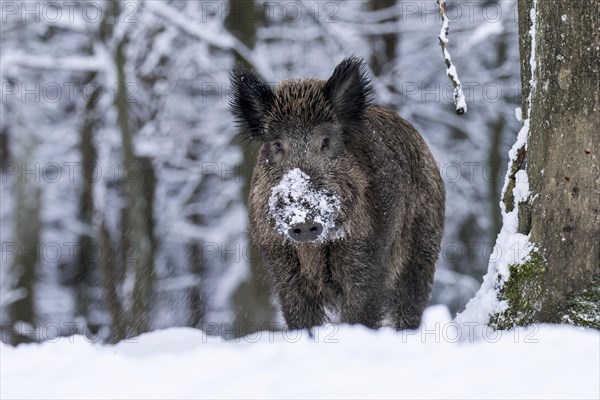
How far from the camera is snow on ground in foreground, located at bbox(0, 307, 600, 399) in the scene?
11.5 ft

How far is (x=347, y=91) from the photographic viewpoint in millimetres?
5840

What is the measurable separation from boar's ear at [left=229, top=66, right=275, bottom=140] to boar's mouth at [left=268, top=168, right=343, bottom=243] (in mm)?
646

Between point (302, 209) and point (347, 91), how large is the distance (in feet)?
3.75

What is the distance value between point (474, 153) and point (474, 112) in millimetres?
747

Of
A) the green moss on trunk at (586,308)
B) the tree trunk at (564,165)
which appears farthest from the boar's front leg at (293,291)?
the green moss on trunk at (586,308)

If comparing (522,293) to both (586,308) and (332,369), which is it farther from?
(332,369)

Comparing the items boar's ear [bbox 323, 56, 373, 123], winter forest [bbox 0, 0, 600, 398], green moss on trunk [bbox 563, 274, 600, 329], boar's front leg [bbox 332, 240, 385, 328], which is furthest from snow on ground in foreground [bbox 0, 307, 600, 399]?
boar's ear [bbox 323, 56, 373, 123]

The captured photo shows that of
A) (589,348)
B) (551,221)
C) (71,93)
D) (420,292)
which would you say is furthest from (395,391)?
(71,93)

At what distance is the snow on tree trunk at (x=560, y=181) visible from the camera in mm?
4609

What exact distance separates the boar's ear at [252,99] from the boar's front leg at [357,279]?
100 centimetres

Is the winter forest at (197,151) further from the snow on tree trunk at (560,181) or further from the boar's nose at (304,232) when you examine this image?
the boar's nose at (304,232)

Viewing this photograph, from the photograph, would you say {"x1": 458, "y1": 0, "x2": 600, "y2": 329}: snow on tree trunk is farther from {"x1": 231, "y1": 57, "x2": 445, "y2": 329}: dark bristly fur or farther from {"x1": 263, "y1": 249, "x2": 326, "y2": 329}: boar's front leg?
{"x1": 263, "y1": 249, "x2": 326, "y2": 329}: boar's front leg

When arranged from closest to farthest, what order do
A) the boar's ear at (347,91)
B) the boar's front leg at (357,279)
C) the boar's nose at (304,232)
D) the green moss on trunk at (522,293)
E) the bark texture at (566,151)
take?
the bark texture at (566,151) → the green moss on trunk at (522,293) → the boar's nose at (304,232) → the boar's front leg at (357,279) → the boar's ear at (347,91)

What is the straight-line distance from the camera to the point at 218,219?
49.5 feet
